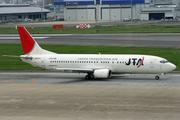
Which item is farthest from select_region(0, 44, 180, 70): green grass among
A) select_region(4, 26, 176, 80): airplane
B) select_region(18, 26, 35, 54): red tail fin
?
select_region(4, 26, 176, 80): airplane

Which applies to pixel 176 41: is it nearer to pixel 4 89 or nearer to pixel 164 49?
pixel 164 49

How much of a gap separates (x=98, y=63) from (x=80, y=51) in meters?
26.3

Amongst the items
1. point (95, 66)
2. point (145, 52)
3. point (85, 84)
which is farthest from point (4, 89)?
point (145, 52)

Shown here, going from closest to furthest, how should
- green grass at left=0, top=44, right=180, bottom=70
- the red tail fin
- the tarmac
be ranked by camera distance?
the tarmac
the red tail fin
green grass at left=0, top=44, right=180, bottom=70

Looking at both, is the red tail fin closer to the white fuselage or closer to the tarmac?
the white fuselage

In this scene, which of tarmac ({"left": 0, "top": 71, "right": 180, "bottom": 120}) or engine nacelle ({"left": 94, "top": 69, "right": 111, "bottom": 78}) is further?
engine nacelle ({"left": 94, "top": 69, "right": 111, "bottom": 78})

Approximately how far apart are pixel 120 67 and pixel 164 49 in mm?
29333

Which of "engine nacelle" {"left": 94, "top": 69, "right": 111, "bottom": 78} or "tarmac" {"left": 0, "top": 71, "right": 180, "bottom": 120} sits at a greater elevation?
"engine nacelle" {"left": 94, "top": 69, "right": 111, "bottom": 78}

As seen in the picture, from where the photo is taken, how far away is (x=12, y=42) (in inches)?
3735

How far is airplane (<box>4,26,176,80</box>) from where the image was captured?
46.6 m

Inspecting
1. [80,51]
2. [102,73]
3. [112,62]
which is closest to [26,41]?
[102,73]

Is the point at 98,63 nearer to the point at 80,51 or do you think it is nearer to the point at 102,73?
the point at 102,73

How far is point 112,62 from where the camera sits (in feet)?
157

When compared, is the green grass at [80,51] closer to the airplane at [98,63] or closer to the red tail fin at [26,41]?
the red tail fin at [26,41]
